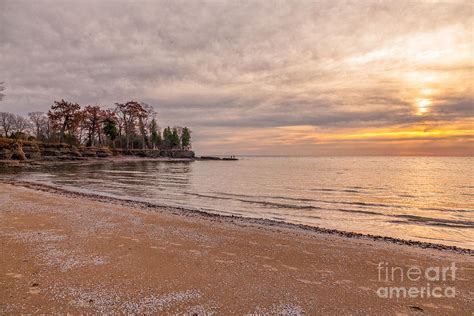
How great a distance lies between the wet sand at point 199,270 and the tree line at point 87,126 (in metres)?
73.9

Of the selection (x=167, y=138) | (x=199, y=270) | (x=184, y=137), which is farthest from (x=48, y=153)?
(x=199, y=270)

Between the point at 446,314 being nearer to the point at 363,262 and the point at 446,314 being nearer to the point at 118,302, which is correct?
the point at 363,262

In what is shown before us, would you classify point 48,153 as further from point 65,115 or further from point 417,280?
point 417,280

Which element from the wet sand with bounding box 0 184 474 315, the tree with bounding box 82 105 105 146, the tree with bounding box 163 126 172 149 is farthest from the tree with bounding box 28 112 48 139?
the wet sand with bounding box 0 184 474 315

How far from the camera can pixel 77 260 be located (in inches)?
233

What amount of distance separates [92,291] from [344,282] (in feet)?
15.4

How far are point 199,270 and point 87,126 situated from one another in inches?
3643

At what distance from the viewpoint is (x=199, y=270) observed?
5629 mm

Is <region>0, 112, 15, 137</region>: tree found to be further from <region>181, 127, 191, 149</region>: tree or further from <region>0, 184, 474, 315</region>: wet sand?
<region>0, 184, 474, 315</region>: wet sand

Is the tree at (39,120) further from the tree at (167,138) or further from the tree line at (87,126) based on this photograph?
the tree at (167,138)

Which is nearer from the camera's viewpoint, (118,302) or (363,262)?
(118,302)

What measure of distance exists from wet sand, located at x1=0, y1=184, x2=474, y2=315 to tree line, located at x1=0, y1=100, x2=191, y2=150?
242ft

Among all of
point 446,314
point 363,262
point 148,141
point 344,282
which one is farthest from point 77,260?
point 148,141

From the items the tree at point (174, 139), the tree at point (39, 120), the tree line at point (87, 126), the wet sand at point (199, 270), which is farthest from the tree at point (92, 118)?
the wet sand at point (199, 270)
